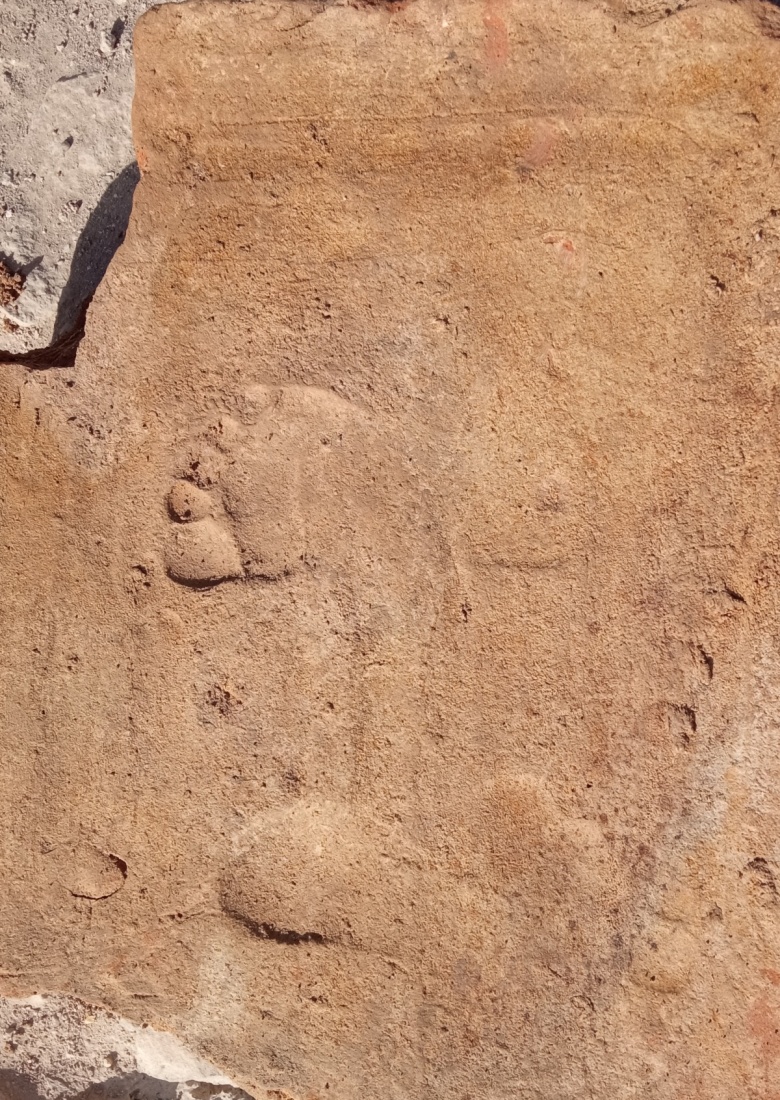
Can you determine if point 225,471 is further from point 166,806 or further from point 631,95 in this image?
point 631,95

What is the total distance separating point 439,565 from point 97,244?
2.30m

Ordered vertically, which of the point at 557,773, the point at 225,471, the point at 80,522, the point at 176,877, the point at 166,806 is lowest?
the point at 176,877

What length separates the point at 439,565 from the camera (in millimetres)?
2699

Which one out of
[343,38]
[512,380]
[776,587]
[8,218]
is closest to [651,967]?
[776,587]

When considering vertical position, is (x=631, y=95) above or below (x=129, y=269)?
above

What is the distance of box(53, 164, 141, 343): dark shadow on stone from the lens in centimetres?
347

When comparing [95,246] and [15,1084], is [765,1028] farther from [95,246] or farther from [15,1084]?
[95,246]

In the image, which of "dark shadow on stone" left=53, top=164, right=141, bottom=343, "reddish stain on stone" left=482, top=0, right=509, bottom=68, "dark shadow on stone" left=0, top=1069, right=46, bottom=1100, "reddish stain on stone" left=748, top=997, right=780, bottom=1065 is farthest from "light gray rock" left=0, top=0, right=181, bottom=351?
"reddish stain on stone" left=748, top=997, right=780, bottom=1065

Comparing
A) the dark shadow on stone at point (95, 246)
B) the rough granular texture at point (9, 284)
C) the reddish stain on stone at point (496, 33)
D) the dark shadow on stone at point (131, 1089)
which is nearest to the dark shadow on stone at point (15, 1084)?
the dark shadow on stone at point (131, 1089)

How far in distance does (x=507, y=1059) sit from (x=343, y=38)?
12.2 feet

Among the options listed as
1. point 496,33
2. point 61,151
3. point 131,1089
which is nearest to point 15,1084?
point 131,1089

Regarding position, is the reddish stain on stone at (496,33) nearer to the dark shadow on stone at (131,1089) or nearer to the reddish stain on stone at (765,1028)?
the reddish stain on stone at (765,1028)

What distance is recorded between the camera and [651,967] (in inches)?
107

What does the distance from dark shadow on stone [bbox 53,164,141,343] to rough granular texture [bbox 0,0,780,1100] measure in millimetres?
817
